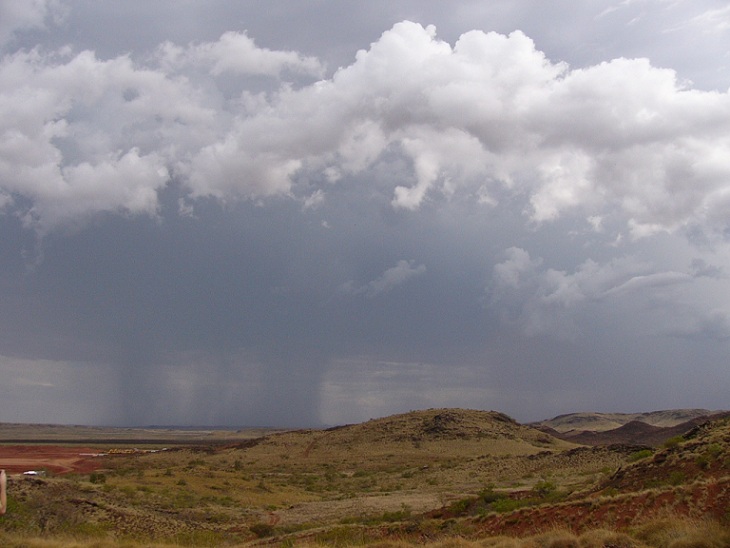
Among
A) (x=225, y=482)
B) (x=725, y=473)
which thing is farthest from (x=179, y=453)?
(x=725, y=473)

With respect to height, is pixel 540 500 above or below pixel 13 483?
below

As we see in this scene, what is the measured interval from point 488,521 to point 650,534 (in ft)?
27.6

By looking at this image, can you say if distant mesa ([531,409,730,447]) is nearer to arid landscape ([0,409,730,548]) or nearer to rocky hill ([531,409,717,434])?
rocky hill ([531,409,717,434])

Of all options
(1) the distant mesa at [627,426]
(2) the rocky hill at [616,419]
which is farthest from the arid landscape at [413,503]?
(2) the rocky hill at [616,419]

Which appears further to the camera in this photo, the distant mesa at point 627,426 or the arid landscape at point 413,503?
the distant mesa at point 627,426

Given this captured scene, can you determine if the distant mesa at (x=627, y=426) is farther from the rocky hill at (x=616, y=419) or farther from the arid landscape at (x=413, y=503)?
the arid landscape at (x=413, y=503)

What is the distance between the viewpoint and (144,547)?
17.6m

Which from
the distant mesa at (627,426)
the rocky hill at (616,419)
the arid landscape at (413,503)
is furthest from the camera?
the rocky hill at (616,419)

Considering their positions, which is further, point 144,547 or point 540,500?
point 540,500

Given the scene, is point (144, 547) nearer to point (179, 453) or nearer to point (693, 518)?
point (693, 518)

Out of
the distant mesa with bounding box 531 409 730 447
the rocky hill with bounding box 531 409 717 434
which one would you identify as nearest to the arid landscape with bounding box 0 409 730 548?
the distant mesa with bounding box 531 409 730 447

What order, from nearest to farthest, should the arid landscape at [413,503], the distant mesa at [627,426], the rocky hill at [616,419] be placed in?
the arid landscape at [413,503] → the distant mesa at [627,426] → the rocky hill at [616,419]

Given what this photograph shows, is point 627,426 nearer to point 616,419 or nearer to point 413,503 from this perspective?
point 616,419

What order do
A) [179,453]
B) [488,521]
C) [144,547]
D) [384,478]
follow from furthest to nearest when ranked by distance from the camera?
1. [179,453]
2. [384,478]
3. [488,521]
4. [144,547]
